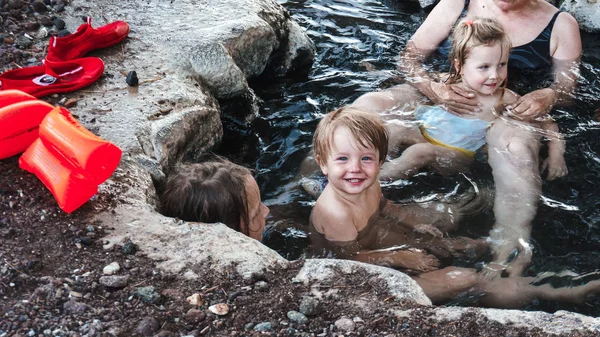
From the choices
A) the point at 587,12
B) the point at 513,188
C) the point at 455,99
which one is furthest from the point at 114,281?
the point at 587,12

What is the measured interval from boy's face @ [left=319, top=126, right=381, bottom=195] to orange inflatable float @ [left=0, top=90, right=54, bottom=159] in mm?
1649

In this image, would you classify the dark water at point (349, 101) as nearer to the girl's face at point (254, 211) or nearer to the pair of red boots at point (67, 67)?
the girl's face at point (254, 211)

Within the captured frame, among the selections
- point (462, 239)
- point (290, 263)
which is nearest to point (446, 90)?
point (462, 239)

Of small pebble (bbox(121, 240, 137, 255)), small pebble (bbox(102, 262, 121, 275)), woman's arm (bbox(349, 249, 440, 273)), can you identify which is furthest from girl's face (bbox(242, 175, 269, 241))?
small pebble (bbox(102, 262, 121, 275))

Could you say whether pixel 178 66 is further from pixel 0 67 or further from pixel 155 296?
pixel 155 296

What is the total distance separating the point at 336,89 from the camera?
578 centimetres

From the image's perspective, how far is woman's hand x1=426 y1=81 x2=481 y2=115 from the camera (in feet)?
16.0

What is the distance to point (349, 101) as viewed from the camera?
5551mm

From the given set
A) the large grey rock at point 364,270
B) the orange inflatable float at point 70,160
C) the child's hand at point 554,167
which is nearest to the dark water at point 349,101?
the child's hand at point 554,167

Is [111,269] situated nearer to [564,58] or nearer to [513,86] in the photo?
[513,86]

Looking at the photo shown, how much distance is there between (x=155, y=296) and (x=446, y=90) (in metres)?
3.18

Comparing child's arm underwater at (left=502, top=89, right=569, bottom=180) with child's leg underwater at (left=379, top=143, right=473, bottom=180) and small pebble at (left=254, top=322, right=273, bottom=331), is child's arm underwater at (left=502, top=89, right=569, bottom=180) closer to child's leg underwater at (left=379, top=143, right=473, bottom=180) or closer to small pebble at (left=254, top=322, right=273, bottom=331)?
child's leg underwater at (left=379, top=143, right=473, bottom=180)

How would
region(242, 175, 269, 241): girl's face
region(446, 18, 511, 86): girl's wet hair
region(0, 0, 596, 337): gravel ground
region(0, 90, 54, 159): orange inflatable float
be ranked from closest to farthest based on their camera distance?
region(0, 0, 596, 337): gravel ground < region(0, 90, 54, 159): orange inflatable float < region(242, 175, 269, 241): girl's face < region(446, 18, 511, 86): girl's wet hair

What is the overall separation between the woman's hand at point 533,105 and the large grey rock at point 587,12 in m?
2.24
